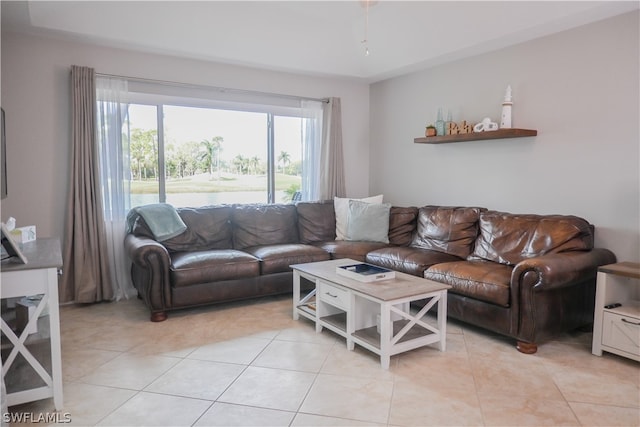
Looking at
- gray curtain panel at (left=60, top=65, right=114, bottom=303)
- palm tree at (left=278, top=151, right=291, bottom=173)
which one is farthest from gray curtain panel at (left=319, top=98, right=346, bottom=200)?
gray curtain panel at (left=60, top=65, right=114, bottom=303)

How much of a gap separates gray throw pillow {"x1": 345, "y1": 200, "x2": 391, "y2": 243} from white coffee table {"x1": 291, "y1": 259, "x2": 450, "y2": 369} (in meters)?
1.31

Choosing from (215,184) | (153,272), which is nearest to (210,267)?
(153,272)

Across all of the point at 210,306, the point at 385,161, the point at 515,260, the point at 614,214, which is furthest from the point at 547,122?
the point at 210,306

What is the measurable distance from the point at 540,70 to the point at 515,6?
0.66 meters

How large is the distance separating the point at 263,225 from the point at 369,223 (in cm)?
112

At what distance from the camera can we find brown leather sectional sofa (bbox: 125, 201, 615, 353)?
2.84 metres

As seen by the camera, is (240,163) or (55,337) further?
(240,163)

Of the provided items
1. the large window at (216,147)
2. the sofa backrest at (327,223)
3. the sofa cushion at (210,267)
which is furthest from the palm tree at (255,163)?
the sofa cushion at (210,267)

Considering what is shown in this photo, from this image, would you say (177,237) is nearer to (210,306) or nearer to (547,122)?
(210,306)

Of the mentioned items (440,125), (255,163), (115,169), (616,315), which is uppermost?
(440,125)

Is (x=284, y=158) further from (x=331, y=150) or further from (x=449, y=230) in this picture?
(x=449, y=230)

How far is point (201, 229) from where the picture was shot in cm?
421

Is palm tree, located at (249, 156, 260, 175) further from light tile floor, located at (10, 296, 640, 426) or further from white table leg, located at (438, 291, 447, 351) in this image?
white table leg, located at (438, 291, 447, 351)

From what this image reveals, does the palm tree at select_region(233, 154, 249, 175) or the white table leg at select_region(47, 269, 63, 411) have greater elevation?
the palm tree at select_region(233, 154, 249, 175)
